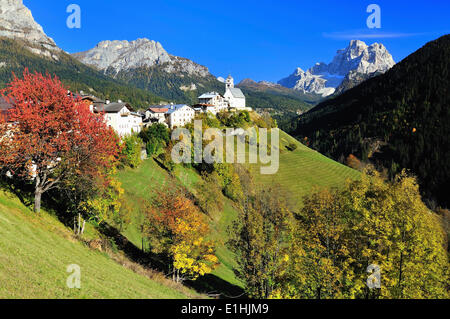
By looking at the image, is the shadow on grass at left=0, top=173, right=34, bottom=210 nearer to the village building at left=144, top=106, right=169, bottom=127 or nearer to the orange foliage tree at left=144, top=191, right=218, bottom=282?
the orange foliage tree at left=144, top=191, right=218, bottom=282

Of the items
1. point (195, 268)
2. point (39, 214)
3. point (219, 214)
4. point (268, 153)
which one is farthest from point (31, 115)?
point (268, 153)

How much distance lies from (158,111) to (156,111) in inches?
40.5

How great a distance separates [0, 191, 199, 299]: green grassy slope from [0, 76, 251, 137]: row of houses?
1483 inches

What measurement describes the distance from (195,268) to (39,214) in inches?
747

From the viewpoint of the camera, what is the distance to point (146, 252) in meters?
43.2

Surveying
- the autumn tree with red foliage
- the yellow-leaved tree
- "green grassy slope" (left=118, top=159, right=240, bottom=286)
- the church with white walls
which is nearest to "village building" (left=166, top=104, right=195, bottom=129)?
the church with white walls

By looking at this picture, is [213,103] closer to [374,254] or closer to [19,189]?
[19,189]

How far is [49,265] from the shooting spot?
1911cm

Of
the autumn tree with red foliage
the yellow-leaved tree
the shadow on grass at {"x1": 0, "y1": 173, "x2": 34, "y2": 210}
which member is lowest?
the yellow-leaved tree

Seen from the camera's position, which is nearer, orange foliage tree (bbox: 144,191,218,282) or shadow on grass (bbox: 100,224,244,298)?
orange foliage tree (bbox: 144,191,218,282)

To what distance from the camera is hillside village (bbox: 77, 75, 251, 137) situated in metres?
97.6

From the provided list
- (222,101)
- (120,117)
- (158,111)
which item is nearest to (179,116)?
(158,111)

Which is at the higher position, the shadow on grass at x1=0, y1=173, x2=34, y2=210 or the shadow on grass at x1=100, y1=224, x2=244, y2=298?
the shadow on grass at x1=0, y1=173, x2=34, y2=210

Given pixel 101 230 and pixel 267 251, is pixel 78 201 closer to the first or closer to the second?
pixel 101 230
